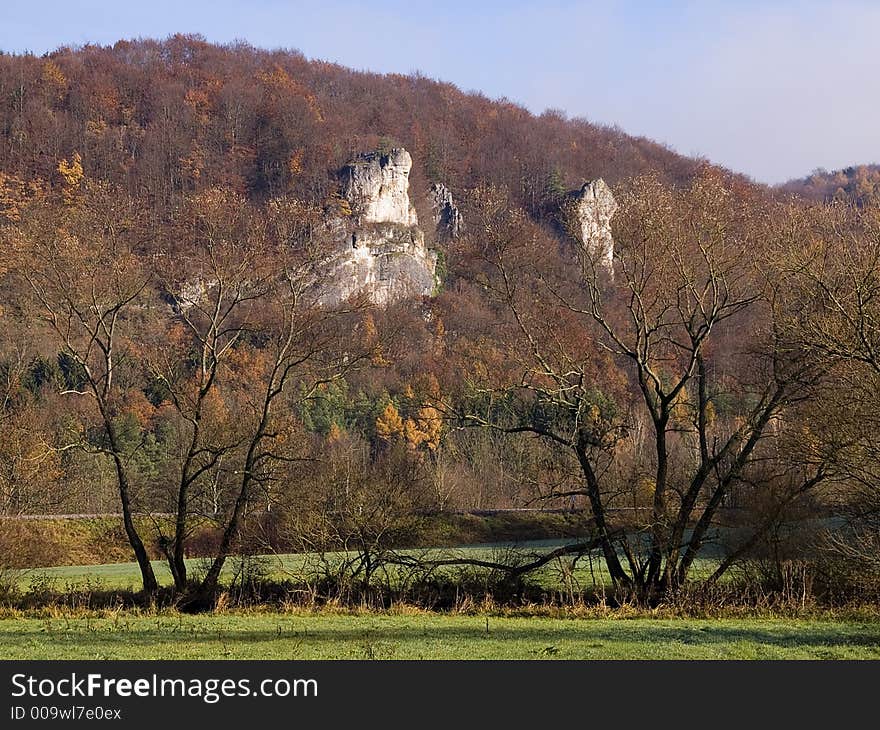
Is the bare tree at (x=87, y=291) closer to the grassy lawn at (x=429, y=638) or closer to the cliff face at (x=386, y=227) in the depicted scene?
the grassy lawn at (x=429, y=638)

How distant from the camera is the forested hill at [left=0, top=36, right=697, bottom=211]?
111 meters

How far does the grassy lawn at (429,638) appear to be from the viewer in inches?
469

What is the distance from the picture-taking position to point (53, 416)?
152 feet

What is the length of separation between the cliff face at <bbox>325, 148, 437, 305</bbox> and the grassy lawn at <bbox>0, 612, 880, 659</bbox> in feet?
268

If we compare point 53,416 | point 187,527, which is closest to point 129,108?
point 53,416

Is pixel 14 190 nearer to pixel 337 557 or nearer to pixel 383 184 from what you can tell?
pixel 383 184

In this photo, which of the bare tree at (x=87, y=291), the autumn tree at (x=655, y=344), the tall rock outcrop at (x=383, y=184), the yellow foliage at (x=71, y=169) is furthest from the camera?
the tall rock outcrop at (x=383, y=184)

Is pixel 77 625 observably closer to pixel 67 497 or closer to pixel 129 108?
pixel 67 497

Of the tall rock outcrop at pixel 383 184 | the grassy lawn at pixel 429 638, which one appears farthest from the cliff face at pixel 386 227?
the grassy lawn at pixel 429 638

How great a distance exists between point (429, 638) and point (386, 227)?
113m

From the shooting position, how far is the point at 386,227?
4892 inches

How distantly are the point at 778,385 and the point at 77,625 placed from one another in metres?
15.1

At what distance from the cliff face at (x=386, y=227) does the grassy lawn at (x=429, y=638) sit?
81818 mm

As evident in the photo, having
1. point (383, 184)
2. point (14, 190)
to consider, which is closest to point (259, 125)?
point (383, 184)
